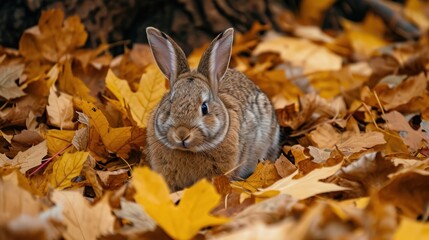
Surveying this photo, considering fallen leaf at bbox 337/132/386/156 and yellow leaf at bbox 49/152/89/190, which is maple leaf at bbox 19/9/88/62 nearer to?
yellow leaf at bbox 49/152/89/190

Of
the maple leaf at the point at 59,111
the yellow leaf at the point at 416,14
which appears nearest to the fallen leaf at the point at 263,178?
the maple leaf at the point at 59,111

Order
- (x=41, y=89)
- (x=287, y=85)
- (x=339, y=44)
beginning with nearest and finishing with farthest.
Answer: (x=41, y=89)
(x=287, y=85)
(x=339, y=44)

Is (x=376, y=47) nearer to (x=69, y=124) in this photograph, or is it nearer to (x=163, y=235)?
(x=69, y=124)

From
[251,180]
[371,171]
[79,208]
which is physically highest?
[79,208]

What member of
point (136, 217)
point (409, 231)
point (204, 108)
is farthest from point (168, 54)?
point (409, 231)

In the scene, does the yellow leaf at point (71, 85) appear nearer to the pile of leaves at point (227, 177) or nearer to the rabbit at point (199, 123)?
the pile of leaves at point (227, 177)

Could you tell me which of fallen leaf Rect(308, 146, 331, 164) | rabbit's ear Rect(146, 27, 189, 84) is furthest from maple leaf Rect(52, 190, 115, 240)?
fallen leaf Rect(308, 146, 331, 164)

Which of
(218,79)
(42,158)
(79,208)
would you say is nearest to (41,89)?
(42,158)
